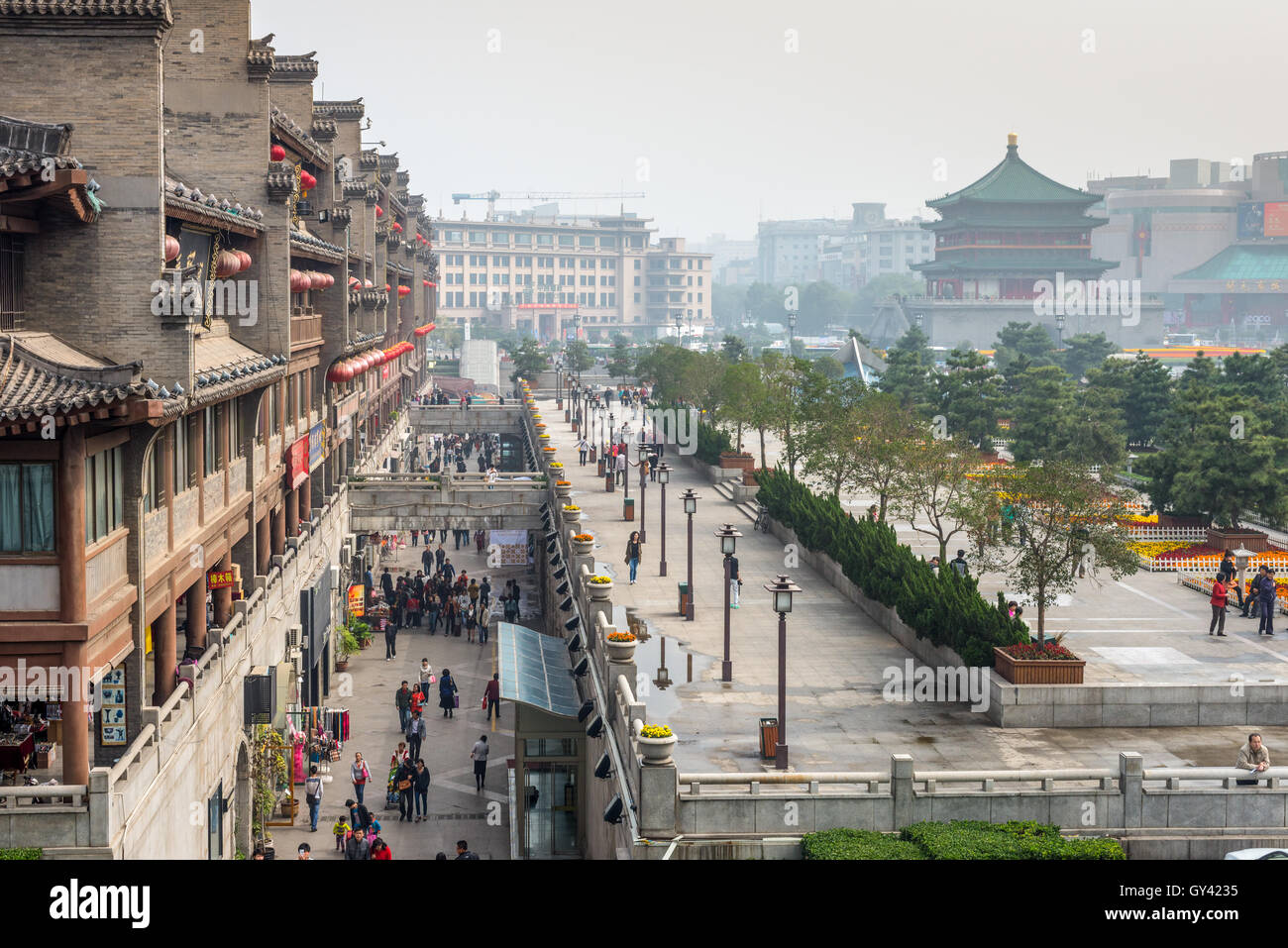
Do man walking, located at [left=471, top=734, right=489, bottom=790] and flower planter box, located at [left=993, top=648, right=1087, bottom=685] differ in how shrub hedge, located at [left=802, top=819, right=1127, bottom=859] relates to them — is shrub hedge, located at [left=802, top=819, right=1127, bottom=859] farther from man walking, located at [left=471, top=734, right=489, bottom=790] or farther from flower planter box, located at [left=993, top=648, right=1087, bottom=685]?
man walking, located at [left=471, top=734, right=489, bottom=790]

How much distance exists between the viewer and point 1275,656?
31.9 metres

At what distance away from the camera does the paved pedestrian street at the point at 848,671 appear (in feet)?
81.5

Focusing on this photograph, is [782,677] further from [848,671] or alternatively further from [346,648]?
[346,648]

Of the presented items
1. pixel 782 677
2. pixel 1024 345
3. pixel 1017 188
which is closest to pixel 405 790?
pixel 782 677

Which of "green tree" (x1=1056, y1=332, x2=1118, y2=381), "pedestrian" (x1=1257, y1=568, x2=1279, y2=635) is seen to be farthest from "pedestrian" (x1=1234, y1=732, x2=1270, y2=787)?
"green tree" (x1=1056, y1=332, x2=1118, y2=381)

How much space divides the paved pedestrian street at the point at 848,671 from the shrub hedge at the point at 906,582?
0.98m

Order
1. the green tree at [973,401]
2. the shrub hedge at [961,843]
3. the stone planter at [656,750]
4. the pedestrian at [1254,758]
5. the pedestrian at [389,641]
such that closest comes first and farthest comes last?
the shrub hedge at [961,843], the stone planter at [656,750], the pedestrian at [1254,758], the pedestrian at [389,641], the green tree at [973,401]

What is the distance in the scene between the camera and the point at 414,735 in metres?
34.8

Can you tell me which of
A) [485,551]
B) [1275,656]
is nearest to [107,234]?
[1275,656]

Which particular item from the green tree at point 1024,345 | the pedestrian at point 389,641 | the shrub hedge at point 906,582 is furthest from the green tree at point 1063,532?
the green tree at point 1024,345

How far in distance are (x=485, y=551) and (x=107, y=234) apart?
43.8 m

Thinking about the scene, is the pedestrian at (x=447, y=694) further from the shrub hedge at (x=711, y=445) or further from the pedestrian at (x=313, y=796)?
the shrub hedge at (x=711, y=445)

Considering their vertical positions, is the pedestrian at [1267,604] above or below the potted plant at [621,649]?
below

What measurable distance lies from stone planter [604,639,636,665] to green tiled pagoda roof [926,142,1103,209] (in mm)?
154130
